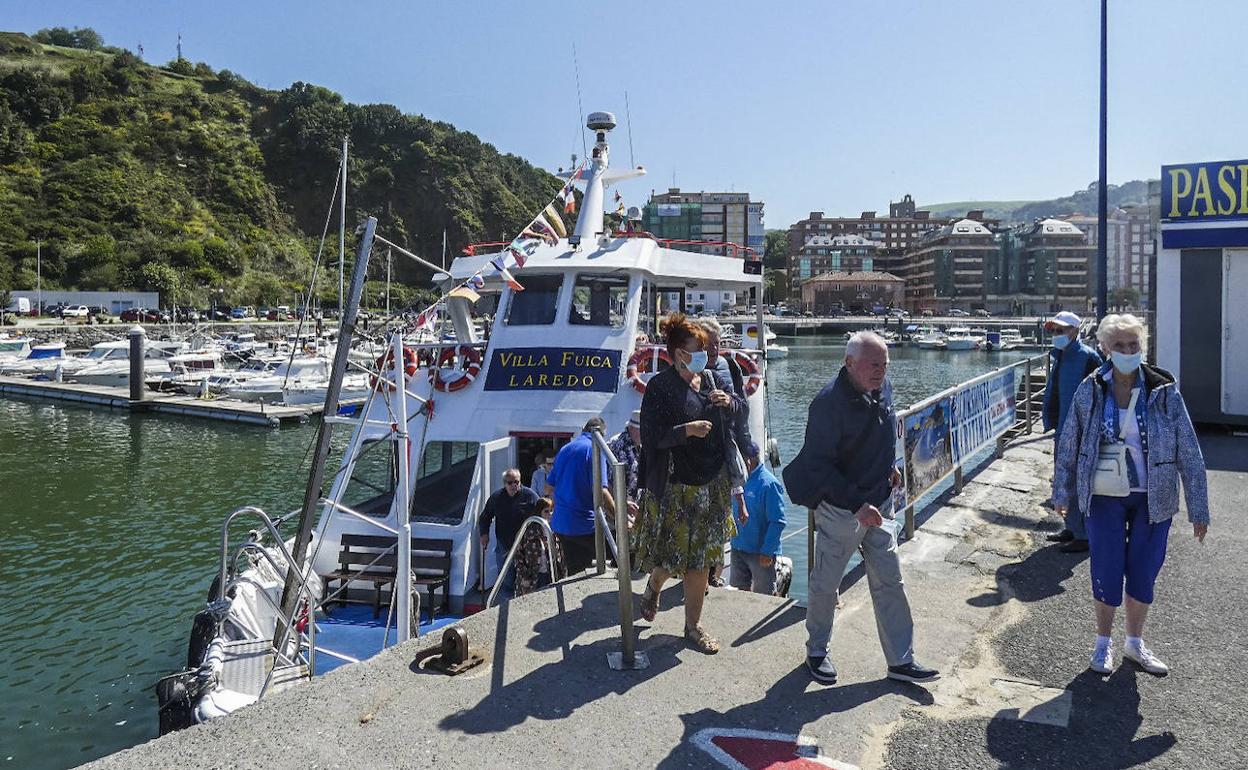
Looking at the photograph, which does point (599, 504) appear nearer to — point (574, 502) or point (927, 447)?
point (574, 502)

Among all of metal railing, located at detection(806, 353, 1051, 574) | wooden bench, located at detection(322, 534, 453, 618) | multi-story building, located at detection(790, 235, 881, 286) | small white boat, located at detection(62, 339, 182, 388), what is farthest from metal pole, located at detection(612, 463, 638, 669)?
multi-story building, located at detection(790, 235, 881, 286)

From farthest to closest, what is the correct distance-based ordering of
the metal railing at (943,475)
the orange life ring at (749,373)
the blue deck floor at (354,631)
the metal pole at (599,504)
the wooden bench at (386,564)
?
the orange life ring at (749,373) → the wooden bench at (386,564) → the blue deck floor at (354,631) → the metal railing at (943,475) → the metal pole at (599,504)

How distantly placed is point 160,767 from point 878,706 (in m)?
3.22

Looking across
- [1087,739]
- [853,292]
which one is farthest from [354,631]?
[853,292]

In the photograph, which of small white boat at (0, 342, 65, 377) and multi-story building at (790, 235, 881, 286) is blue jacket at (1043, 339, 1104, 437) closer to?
small white boat at (0, 342, 65, 377)

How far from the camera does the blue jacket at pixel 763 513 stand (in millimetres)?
6473

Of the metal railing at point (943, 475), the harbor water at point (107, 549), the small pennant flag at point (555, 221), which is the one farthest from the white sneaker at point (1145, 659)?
the small pennant flag at point (555, 221)

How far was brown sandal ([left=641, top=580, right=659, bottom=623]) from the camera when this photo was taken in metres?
4.96

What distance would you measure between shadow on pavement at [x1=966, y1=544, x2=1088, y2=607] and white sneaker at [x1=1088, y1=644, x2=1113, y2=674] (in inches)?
45.4

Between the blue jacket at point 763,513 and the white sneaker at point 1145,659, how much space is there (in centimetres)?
246

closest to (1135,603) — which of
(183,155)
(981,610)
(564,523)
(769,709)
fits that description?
(981,610)

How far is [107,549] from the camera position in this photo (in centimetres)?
1534

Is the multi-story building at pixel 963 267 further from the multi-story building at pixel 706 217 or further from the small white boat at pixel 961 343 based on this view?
the small white boat at pixel 961 343

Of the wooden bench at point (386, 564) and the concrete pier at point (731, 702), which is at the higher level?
the concrete pier at point (731, 702)
